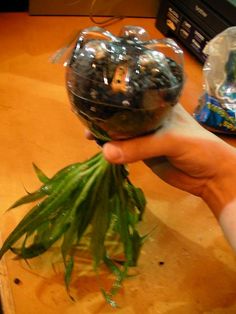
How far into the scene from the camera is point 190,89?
1.02m

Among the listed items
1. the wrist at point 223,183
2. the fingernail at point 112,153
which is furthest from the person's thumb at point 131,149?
the wrist at point 223,183

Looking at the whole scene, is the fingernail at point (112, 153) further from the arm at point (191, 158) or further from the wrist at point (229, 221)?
the wrist at point (229, 221)

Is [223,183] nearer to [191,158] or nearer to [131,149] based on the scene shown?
[191,158]

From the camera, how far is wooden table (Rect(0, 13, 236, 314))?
586 mm

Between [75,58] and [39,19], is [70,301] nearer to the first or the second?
[75,58]

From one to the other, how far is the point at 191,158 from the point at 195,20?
0.58 m

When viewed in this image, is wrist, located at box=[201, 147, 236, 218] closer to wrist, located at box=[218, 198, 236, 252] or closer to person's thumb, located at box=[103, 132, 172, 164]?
wrist, located at box=[218, 198, 236, 252]

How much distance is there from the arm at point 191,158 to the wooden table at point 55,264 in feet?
0.22

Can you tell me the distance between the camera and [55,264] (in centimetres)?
62

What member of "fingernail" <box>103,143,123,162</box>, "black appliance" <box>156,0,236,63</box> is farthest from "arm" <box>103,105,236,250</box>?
"black appliance" <box>156,0,236,63</box>

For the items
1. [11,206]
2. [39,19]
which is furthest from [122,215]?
[39,19]

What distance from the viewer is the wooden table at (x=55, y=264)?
586 millimetres

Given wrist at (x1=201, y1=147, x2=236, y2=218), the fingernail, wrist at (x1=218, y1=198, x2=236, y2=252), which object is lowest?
wrist at (x1=218, y1=198, x2=236, y2=252)

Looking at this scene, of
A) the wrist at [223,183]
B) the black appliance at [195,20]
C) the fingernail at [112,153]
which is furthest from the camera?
the black appliance at [195,20]
